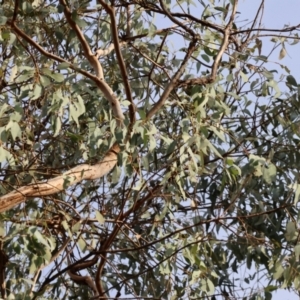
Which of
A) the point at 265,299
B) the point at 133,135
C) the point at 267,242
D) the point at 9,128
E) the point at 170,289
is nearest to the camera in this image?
the point at 9,128

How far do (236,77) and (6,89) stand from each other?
1.09 metres

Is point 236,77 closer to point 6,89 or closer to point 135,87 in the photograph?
point 135,87

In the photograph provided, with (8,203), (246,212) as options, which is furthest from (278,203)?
(8,203)

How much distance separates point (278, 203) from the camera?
3.21 metres

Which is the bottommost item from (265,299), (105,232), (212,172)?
(265,299)

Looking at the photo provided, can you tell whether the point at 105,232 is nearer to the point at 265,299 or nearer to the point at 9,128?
the point at 265,299

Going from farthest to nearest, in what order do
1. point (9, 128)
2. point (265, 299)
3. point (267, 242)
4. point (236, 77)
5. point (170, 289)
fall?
point (236, 77) → point (170, 289) → point (267, 242) → point (265, 299) → point (9, 128)

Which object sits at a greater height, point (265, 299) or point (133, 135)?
point (133, 135)

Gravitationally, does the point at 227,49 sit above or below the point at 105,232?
above

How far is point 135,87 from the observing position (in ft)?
11.1

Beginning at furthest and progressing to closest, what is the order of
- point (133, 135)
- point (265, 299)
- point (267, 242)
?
point (267, 242) → point (265, 299) → point (133, 135)

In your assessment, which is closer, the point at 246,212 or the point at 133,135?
the point at 133,135

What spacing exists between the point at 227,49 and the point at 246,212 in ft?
2.43

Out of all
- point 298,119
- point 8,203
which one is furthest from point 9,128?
point 298,119
